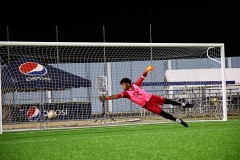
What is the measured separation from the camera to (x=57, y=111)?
1078 centimetres

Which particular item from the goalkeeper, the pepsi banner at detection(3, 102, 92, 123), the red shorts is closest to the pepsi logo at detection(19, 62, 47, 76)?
the pepsi banner at detection(3, 102, 92, 123)

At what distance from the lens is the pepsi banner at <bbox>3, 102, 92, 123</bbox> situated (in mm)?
10086

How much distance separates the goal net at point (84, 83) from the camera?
9945mm

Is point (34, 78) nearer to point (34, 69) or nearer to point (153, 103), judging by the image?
point (34, 69)
